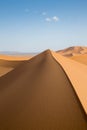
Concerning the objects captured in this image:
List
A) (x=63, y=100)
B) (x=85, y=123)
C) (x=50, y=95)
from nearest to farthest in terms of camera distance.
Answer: (x=85, y=123) < (x=63, y=100) < (x=50, y=95)

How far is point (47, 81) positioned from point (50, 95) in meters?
A: 1.29

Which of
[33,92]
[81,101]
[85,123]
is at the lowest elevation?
[85,123]

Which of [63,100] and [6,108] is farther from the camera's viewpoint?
[6,108]

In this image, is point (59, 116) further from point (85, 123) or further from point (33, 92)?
point (33, 92)

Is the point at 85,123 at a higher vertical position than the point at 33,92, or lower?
lower

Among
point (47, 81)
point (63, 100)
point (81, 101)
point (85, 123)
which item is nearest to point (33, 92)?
point (47, 81)

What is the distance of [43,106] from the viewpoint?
719 centimetres

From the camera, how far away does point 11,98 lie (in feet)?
28.5

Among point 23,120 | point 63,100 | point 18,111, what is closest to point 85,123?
point 63,100

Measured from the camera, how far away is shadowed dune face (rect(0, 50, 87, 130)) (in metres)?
6.40

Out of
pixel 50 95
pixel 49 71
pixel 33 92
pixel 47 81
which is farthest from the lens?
pixel 49 71

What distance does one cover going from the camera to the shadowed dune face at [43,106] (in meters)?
6.40

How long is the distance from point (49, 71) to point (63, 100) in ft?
9.82

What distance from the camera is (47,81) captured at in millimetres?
8914
